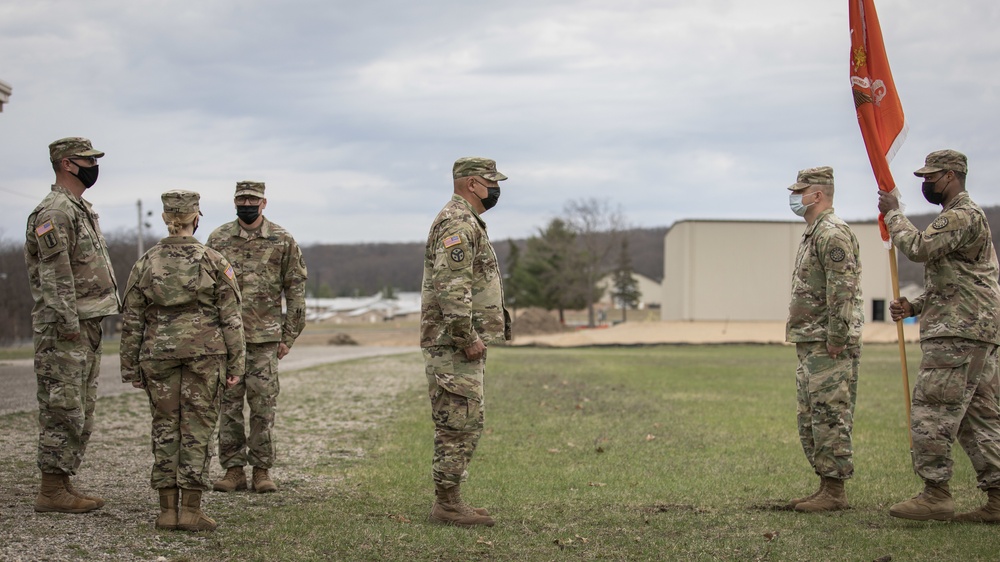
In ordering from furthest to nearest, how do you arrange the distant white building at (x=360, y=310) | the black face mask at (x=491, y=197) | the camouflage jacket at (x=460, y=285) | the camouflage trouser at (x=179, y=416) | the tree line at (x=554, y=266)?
the distant white building at (x=360, y=310) → the tree line at (x=554, y=266) → the black face mask at (x=491, y=197) → the camouflage jacket at (x=460, y=285) → the camouflage trouser at (x=179, y=416)

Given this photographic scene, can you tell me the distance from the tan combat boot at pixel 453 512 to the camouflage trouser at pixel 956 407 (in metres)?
3.18

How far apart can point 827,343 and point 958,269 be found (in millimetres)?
1056

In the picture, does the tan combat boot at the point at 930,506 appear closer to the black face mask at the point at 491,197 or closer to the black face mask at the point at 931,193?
the black face mask at the point at 931,193

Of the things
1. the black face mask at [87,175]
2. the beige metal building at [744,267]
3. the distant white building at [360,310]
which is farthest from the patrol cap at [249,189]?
the distant white building at [360,310]

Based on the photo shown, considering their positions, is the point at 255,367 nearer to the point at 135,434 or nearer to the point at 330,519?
the point at 330,519

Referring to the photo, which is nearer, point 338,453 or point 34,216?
point 34,216

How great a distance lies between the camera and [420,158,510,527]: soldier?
256 inches

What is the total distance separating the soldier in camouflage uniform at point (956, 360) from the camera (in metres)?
6.75

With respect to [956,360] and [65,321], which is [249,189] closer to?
[65,321]

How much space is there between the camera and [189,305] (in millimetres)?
6379

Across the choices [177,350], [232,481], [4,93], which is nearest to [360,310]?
[4,93]

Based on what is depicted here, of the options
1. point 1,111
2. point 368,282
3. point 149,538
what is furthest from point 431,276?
point 368,282

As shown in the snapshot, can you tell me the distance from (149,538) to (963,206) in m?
5.99

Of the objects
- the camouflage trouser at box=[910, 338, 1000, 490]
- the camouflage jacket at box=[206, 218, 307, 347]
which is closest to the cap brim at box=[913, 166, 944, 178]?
the camouflage trouser at box=[910, 338, 1000, 490]
